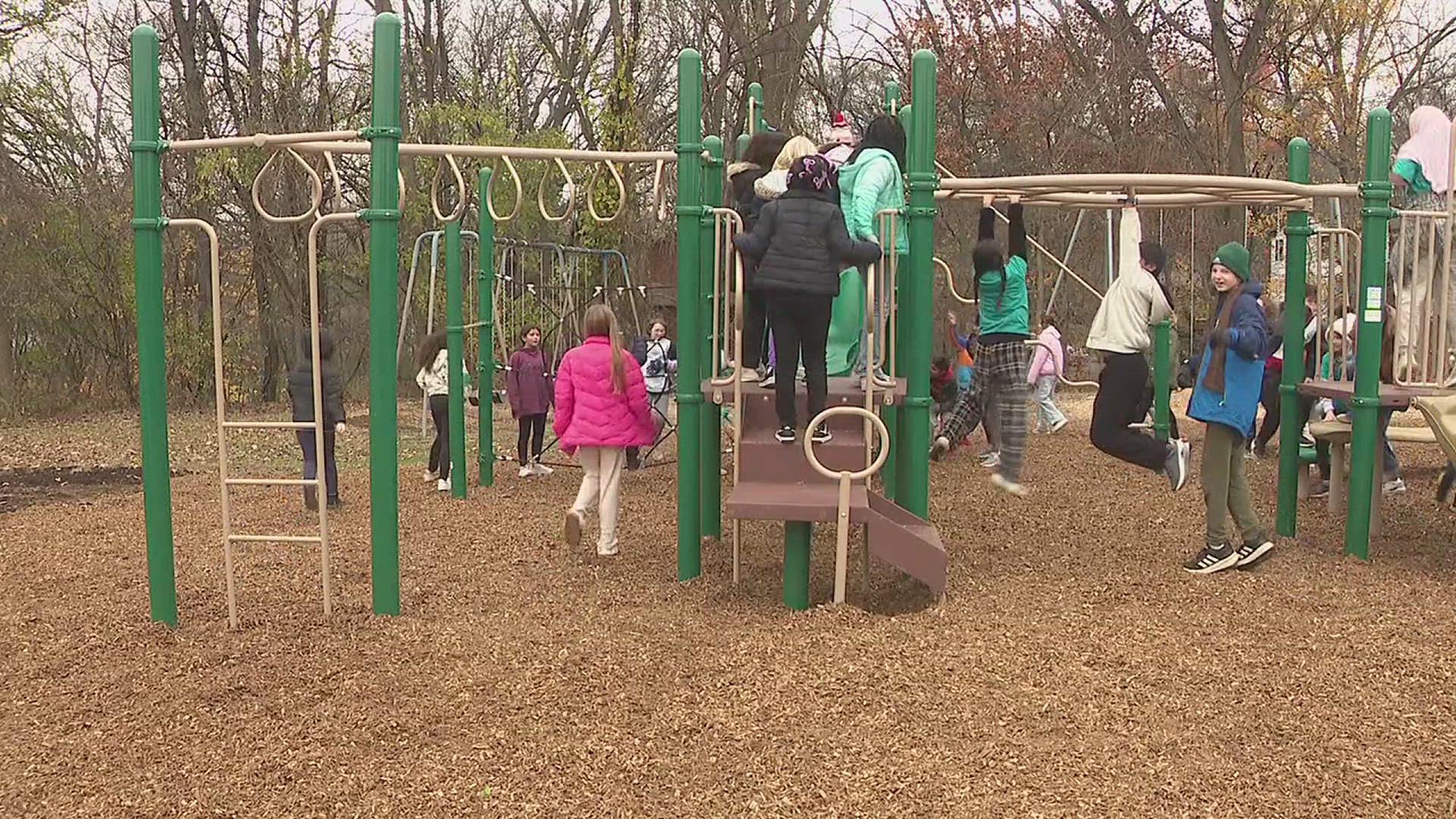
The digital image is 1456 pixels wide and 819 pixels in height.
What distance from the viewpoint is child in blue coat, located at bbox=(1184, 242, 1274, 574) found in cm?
545

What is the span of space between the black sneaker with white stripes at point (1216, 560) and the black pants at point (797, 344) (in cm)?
201

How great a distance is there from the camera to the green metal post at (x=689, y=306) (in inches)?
221

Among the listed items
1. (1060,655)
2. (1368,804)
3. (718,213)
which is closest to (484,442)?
(718,213)

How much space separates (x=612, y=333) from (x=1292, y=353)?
3.68 metres

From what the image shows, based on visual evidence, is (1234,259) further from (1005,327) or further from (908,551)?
(1005,327)

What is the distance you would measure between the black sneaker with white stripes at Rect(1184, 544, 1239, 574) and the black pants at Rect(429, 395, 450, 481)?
16.7 feet

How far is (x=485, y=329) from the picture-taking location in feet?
30.0

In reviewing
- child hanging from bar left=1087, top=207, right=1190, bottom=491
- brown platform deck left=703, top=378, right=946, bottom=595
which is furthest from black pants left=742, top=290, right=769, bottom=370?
child hanging from bar left=1087, top=207, right=1190, bottom=491

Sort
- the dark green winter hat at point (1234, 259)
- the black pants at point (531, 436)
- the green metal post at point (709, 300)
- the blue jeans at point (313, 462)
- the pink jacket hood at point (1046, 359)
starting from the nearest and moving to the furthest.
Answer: the dark green winter hat at point (1234, 259) → the green metal post at point (709, 300) → the blue jeans at point (313, 462) → the black pants at point (531, 436) → the pink jacket hood at point (1046, 359)

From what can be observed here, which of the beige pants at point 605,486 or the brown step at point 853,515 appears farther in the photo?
the beige pants at point 605,486

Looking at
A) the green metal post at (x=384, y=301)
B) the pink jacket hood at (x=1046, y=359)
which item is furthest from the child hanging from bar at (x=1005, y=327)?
the pink jacket hood at (x=1046, y=359)

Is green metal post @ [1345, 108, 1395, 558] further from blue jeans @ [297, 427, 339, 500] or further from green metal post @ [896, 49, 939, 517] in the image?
blue jeans @ [297, 427, 339, 500]

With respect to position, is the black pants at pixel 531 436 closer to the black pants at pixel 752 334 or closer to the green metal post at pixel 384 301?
the black pants at pixel 752 334

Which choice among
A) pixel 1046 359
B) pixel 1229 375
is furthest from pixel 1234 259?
pixel 1046 359
